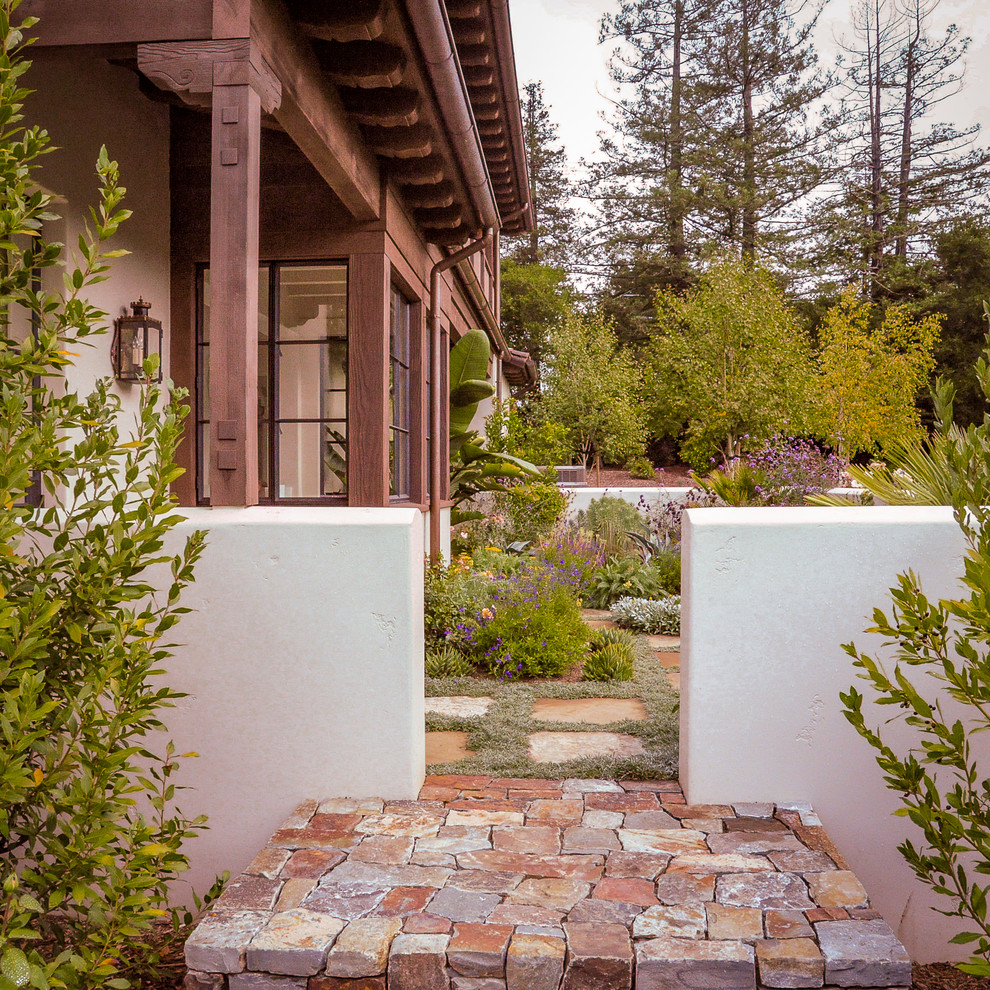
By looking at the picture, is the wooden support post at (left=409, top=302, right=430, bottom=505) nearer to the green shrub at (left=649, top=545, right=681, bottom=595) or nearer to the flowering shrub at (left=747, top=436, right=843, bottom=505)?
the green shrub at (left=649, top=545, right=681, bottom=595)

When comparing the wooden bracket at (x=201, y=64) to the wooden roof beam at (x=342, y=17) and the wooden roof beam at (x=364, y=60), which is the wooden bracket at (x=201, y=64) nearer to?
the wooden roof beam at (x=342, y=17)

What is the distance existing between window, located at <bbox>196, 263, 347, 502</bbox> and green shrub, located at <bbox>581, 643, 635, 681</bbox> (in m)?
1.93

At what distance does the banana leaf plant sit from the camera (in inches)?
342

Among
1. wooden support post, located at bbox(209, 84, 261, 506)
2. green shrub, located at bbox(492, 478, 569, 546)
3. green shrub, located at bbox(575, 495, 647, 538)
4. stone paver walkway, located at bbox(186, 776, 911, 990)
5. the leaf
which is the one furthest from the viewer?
green shrub, located at bbox(575, 495, 647, 538)

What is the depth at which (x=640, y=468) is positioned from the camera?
73.5 feet

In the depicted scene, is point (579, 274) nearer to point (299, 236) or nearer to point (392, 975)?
point (299, 236)

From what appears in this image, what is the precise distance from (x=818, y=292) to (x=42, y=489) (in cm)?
2643

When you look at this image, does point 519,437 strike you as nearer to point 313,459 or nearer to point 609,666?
point 313,459

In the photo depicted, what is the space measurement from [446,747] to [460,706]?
675mm

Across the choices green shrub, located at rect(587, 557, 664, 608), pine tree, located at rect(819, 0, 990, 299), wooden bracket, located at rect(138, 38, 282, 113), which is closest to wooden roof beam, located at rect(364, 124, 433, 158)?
wooden bracket, located at rect(138, 38, 282, 113)

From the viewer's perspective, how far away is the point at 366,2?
357 centimetres

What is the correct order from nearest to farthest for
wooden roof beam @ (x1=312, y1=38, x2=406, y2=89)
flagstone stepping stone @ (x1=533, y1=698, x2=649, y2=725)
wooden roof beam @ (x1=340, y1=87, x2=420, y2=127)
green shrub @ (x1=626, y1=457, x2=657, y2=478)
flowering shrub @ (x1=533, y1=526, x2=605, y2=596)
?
1. wooden roof beam @ (x1=312, y1=38, x2=406, y2=89)
2. flagstone stepping stone @ (x1=533, y1=698, x2=649, y2=725)
3. wooden roof beam @ (x1=340, y1=87, x2=420, y2=127)
4. flowering shrub @ (x1=533, y1=526, x2=605, y2=596)
5. green shrub @ (x1=626, y1=457, x2=657, y2=478)

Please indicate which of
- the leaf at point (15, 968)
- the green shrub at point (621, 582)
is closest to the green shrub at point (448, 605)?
the green shrub at point (621, 582)

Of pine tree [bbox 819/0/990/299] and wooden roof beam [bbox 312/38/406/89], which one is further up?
pine tree [bbox 819/0/990/299]
